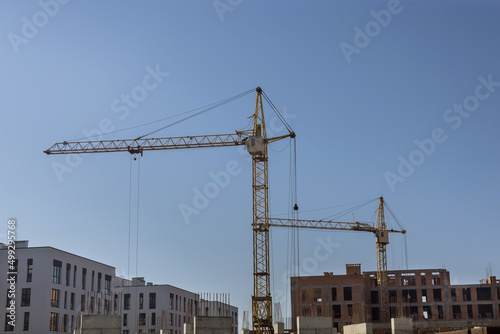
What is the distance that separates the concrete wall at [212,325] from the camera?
33.5m

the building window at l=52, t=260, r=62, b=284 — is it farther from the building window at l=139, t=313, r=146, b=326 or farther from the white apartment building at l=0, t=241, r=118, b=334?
the building window at l=139, t=313, r=146, b=326

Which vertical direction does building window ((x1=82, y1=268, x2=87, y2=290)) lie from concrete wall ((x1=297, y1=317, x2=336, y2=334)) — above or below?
above

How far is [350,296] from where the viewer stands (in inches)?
3863

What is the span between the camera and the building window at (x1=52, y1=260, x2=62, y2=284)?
6814cm

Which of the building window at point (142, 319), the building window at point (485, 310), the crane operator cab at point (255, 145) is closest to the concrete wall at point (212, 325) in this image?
the crane operator cab at point (255, 145)

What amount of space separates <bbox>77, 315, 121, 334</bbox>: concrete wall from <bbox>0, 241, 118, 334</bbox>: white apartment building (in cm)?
3461

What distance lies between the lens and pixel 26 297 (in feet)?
219

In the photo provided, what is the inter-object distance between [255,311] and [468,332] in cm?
5481

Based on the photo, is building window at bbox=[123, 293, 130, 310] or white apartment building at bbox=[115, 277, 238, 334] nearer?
white apartment building at bbox=[115, 277, 238, 334]

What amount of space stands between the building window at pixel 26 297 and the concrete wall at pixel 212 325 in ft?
129

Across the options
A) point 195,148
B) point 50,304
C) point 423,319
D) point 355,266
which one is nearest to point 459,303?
point 423,319

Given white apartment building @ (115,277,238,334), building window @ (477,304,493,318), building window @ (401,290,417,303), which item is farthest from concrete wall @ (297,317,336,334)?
building window @ (477,304,493,318)

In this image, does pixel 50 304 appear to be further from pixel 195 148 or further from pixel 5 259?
pixel 195 148

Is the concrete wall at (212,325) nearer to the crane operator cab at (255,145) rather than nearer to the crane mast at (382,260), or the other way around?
the crane operator cab at (255,145)
